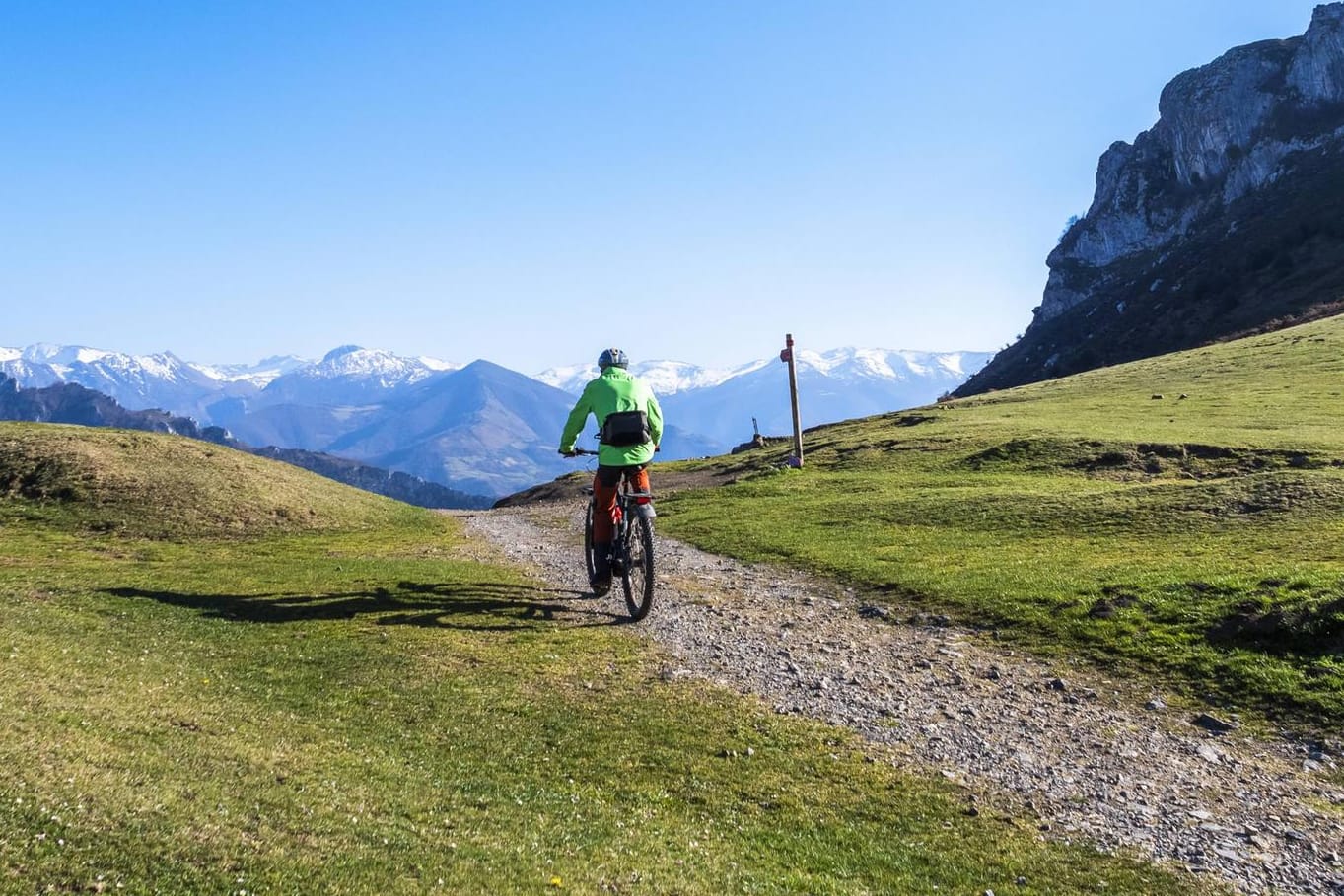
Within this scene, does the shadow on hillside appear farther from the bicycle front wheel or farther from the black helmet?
the black helmet

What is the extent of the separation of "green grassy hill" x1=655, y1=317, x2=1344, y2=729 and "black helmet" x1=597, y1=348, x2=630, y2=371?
24.6 feet

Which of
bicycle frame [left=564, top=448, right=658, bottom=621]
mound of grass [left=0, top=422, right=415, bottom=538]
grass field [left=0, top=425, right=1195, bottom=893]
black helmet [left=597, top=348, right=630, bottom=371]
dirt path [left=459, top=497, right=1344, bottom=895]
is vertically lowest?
dirt path [left=459, top=497, right=1344, bottom=895]

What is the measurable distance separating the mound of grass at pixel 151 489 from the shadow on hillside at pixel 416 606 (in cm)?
1145

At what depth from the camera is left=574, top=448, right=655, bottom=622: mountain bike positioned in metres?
15.1

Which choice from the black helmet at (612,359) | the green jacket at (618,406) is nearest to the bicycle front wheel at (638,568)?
the green jacket at (618,406)

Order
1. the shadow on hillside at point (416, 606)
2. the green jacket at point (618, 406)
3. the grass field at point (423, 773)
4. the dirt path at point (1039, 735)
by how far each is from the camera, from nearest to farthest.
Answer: the grass field at point (423, 773), the dirt path at point (1039, 735), the shadow on hillside at point (416, 606), the green jacket at point (618, 406)

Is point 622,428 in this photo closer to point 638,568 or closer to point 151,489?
point 638,568

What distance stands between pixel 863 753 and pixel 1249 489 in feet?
62.3

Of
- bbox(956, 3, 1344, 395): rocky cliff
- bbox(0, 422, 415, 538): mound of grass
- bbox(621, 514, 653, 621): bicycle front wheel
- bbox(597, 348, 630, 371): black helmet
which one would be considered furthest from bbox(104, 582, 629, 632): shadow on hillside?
bbox(956, 3, 1344, 395): rocky cliff

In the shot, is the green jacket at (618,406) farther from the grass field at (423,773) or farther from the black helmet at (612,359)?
the grass field at (423,773)

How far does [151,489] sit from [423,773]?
25603 millimetres

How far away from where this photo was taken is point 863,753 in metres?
8.98

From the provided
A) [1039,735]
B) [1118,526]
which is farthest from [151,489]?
[1118,526]

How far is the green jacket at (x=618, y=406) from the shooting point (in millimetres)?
15438
